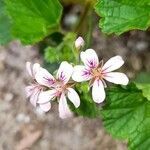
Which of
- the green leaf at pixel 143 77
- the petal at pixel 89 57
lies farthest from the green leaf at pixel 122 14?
the green leaf at pixel 143 77

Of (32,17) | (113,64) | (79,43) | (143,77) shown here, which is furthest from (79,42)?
(143,77)

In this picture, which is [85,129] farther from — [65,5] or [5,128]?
[65,5]

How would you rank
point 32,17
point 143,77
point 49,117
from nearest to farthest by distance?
point 32,17 < point 143,77 < point 49,117

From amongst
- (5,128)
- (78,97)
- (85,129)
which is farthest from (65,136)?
(78,97)

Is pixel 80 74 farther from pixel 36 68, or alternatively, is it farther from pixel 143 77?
pixel 143 77

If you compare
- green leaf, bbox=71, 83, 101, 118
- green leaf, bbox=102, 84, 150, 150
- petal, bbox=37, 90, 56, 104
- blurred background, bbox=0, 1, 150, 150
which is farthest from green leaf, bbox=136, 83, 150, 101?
blurred background, bbox=0, 1, 150, 150

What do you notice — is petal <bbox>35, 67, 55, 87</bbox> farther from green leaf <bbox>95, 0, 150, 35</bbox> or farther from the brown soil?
the brown soil

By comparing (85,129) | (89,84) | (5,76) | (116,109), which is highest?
(89,84)
